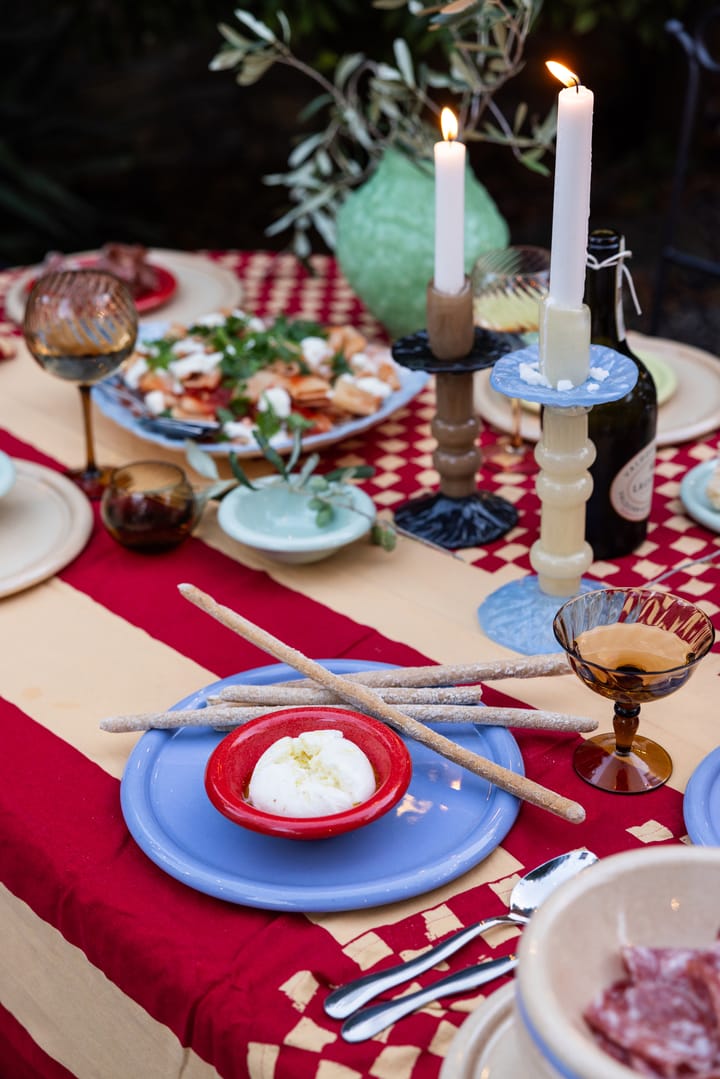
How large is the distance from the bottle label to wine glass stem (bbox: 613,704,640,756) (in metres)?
0.31

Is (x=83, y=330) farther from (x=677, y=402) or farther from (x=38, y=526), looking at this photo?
(x=677, y=402)

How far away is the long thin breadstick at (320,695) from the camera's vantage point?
88cm

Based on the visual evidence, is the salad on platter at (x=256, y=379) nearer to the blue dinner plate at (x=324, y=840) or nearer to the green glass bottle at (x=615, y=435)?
the green glass bottle at (x=615, y=435)

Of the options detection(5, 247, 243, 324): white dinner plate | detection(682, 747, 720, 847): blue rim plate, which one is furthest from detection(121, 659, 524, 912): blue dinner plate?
detection(5, 247, 243, 324): white dinner plate

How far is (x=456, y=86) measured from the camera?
1453 mm

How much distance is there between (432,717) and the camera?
870mm

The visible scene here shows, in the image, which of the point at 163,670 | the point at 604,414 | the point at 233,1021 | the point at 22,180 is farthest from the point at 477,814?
the point at 22,180

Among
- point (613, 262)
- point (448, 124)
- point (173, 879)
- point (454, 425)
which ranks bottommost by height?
point (173, 879)

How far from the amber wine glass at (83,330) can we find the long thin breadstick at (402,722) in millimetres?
433

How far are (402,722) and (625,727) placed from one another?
6.3 inches

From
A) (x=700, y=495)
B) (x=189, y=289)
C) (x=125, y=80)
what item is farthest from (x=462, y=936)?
(x=125, y=80)

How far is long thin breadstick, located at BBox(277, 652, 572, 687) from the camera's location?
91 cm

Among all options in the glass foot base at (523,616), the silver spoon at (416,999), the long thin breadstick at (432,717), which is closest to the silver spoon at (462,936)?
the silver spoon at (416,999)

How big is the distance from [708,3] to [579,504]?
317cm
